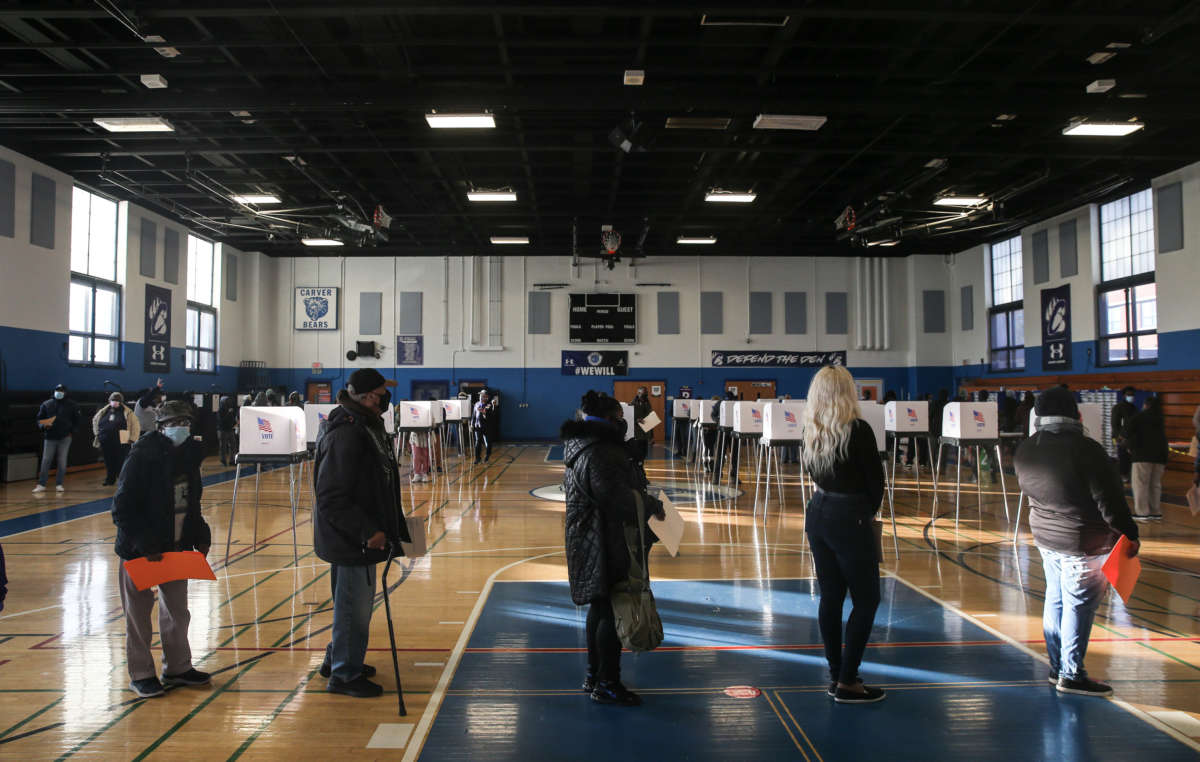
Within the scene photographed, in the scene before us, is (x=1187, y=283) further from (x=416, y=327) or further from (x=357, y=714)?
(x=416, y=327)

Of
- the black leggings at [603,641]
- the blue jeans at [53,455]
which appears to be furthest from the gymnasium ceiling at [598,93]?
the black leggings at [603,641]

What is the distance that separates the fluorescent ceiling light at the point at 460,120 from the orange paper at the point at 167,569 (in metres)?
8.88

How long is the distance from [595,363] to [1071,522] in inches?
766

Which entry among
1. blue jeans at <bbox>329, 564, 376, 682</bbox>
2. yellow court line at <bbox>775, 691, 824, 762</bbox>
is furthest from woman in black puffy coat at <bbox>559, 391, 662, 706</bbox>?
blue jeans at <bbox>329, 564, 376, 682</bbox>

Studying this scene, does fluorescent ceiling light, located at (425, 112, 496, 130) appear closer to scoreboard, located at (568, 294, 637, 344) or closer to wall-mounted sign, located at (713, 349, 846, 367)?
scoreboard, located at (568, 294, 637, 344)

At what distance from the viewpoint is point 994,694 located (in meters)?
3.73

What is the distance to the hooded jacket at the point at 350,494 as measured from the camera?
11.6 ft

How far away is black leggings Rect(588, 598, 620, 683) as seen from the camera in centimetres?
347

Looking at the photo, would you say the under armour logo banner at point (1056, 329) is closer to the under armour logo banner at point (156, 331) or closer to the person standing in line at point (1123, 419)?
the person standing in line at point (1123, 419)

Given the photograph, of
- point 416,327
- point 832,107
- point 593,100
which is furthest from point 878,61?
point 416,327

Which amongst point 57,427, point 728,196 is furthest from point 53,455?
point 728,196

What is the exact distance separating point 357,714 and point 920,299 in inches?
907

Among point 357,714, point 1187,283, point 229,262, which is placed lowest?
point 357,714

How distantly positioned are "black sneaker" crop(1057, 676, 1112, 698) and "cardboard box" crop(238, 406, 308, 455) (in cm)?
662
